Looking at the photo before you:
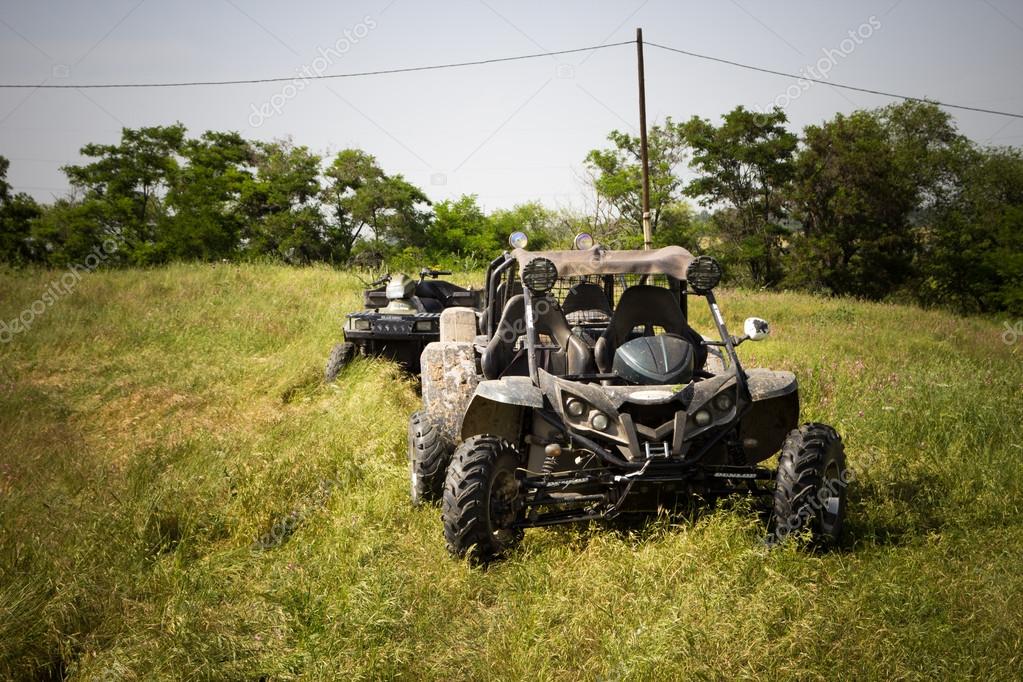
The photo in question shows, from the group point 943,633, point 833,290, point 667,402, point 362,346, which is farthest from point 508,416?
point 833,290

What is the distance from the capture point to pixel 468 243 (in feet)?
143

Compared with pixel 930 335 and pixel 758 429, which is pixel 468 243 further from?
pixel 758 429

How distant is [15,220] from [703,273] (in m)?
37.7

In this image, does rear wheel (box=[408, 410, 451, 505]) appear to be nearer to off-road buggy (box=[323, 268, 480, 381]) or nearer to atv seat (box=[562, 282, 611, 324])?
atv seat (box=[562, 282, 611, 324])

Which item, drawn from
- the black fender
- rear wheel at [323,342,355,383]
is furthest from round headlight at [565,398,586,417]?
rear wheel at [323,342,355,383]

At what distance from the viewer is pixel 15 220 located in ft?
117

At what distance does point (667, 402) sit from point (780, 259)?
34395 mm

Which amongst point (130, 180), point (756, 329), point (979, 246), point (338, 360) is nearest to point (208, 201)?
point (130, 180)

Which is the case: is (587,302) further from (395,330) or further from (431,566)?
(395,330)

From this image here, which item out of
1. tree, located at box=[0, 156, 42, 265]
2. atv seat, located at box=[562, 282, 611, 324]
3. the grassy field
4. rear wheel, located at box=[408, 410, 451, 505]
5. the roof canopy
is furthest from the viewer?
tree, located at box=[0, 156, 42, 265]

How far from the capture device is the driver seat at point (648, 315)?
226 inches

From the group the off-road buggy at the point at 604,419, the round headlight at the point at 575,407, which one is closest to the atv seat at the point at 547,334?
the off-road buggy at the point at 604,419

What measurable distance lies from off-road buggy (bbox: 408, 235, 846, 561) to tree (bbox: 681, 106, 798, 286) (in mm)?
31958

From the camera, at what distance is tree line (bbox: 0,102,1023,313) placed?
117 ft
